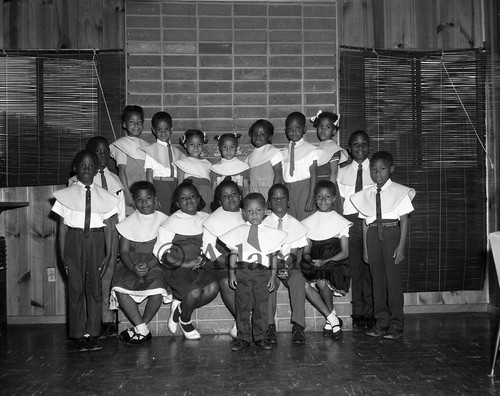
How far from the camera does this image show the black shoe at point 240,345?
4.20 meters

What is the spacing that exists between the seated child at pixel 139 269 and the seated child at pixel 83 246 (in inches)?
7.7

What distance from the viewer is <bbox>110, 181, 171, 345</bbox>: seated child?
14.8 ft

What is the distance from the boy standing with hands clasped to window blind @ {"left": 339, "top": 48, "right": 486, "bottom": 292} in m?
1.07

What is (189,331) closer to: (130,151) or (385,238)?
(130,151)

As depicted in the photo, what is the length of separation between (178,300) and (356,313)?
1.43 m

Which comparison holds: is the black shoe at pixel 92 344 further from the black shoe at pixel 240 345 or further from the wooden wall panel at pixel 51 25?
the wooden wall panel at pixel 51 25

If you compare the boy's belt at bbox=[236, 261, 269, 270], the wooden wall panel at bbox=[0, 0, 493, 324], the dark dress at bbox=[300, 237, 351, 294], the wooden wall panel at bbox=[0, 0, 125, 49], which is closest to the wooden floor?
the dark dress at bbox=[300, 237, 351, 294]

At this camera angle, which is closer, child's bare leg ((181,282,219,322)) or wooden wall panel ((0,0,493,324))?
child's bare leg ((181,282,219,322))

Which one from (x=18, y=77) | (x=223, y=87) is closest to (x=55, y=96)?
(x=18, y=77)

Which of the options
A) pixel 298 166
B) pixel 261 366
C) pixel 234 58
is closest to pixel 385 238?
pixel 298 166

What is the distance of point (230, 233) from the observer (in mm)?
4359

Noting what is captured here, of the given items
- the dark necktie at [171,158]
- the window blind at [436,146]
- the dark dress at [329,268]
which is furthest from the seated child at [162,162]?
the window blind at [436,146]

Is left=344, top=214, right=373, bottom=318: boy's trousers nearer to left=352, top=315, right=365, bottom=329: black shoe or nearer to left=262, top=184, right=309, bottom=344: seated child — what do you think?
left=352, top=315, right=365, bottom=329: black shoe

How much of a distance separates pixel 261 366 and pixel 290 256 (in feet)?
3.23
